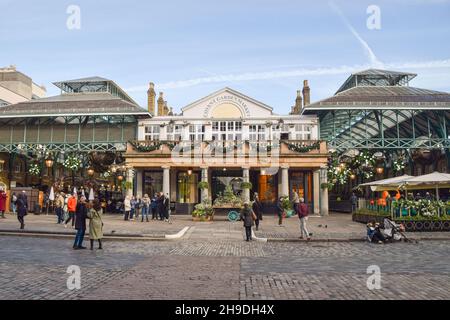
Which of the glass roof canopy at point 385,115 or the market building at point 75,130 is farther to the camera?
the market building at point 75,130

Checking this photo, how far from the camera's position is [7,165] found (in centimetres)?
4028

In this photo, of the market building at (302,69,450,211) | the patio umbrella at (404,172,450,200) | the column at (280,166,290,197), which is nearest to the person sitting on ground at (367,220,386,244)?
the patio umbrella at (404,172,450,200)

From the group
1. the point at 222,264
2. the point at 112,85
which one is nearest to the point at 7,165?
the point at 112,85

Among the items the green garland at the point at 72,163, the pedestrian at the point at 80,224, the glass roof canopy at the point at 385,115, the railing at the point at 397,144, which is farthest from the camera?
the green garland at the point at 72,163

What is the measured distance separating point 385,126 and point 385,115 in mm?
3225

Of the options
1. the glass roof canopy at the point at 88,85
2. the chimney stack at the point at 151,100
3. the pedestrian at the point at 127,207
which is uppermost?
the glass roof canopy at the point at 88,85

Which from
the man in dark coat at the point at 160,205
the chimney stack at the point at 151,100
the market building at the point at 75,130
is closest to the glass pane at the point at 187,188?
the market building at the point at 75,130

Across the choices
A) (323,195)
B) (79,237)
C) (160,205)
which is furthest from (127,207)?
(323,195)

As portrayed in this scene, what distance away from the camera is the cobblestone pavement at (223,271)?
6738mm

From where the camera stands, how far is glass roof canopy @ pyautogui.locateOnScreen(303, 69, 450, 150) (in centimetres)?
3234

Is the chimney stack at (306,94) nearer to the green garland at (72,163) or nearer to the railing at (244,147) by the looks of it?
the railing at (244,147)

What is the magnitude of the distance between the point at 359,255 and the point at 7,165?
38.7m

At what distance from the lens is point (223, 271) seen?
892cm

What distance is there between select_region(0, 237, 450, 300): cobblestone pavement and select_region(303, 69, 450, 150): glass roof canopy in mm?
20020
